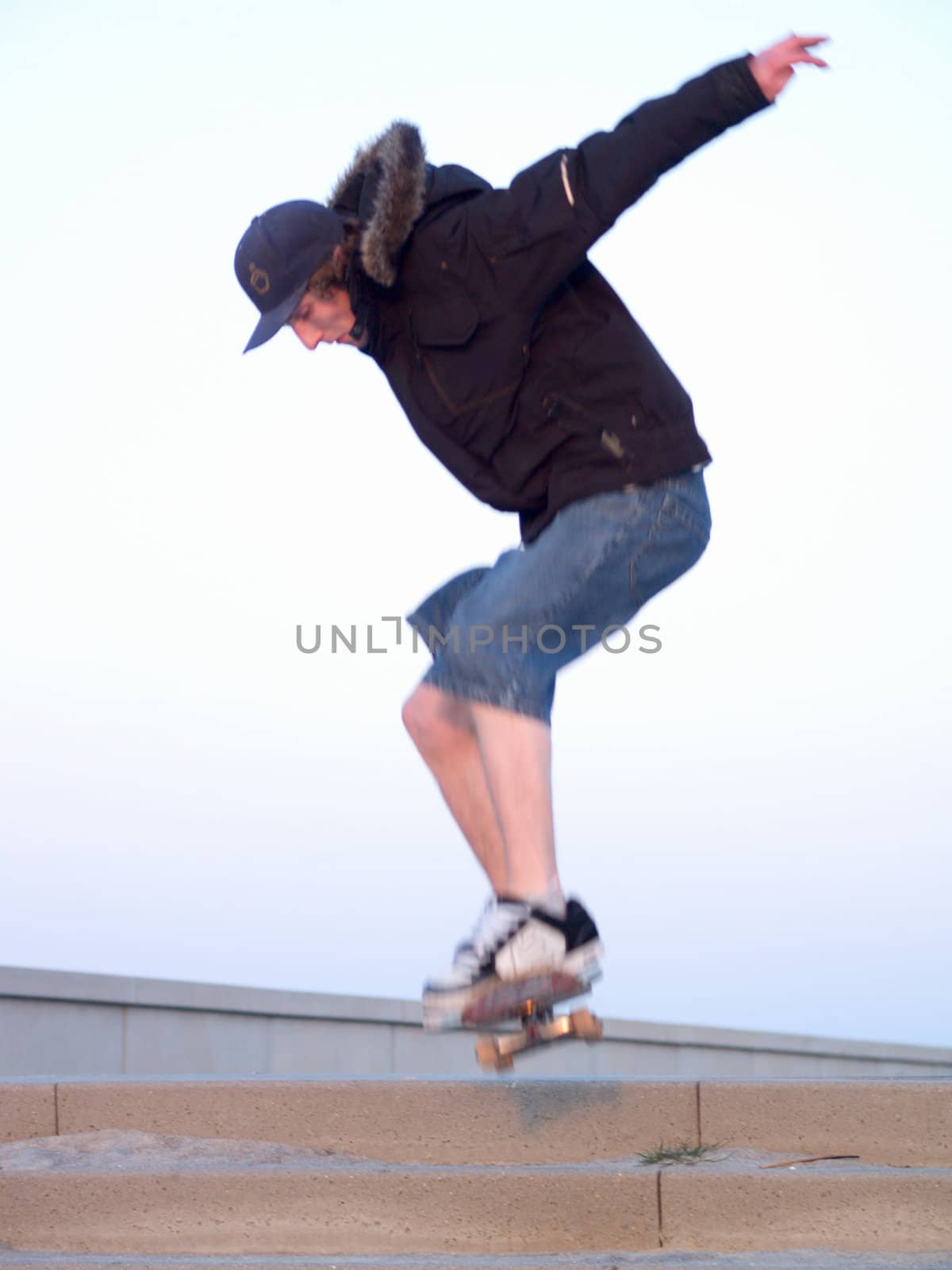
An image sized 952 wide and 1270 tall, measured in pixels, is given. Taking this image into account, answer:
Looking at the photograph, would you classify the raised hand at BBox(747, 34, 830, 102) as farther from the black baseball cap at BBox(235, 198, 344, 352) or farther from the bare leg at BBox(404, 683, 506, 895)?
the bare leg at BBox(404, 683, 506, 895)

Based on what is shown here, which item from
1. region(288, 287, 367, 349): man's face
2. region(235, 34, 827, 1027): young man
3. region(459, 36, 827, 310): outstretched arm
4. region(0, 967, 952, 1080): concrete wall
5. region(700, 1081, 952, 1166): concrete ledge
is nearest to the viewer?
region(459, 36, 827, 310): outstretched arm

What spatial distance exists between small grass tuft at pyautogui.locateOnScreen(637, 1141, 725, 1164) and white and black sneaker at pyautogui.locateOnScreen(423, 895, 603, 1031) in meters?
0.60

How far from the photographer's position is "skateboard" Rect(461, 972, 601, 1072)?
2939 mm

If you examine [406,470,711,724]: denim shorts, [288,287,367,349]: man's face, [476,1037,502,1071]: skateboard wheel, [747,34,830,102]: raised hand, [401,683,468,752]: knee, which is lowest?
[476,1037,502,1071]: skateboard wheel

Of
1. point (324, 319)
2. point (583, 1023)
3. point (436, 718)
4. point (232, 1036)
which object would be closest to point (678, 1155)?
point (583, 1023)

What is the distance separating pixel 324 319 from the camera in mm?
3248

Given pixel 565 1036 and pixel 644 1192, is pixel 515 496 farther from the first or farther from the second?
pixel 644 1192

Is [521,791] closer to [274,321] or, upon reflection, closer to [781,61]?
[274,321]

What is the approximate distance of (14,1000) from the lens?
7.35 m

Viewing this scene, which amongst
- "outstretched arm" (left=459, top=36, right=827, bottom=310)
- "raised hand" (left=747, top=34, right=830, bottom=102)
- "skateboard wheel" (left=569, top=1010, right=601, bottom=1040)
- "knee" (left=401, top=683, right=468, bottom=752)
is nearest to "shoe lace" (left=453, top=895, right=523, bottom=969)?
"skateboard wheel" (left=569, top=1010, right=601, bottom=1040)

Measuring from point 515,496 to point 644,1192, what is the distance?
1.56m

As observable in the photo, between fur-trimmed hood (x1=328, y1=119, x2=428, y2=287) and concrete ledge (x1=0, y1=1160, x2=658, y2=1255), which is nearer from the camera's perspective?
concrete ledge (x1=0, y1=1160, x2=658, y2=1255)

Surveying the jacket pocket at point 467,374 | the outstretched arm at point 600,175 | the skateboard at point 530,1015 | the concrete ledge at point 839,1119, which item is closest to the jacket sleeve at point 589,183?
the outstretched arm at point 600,175

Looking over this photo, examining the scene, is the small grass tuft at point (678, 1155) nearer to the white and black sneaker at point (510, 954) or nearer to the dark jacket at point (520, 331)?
the white and black sneaker at point (510, 954)
